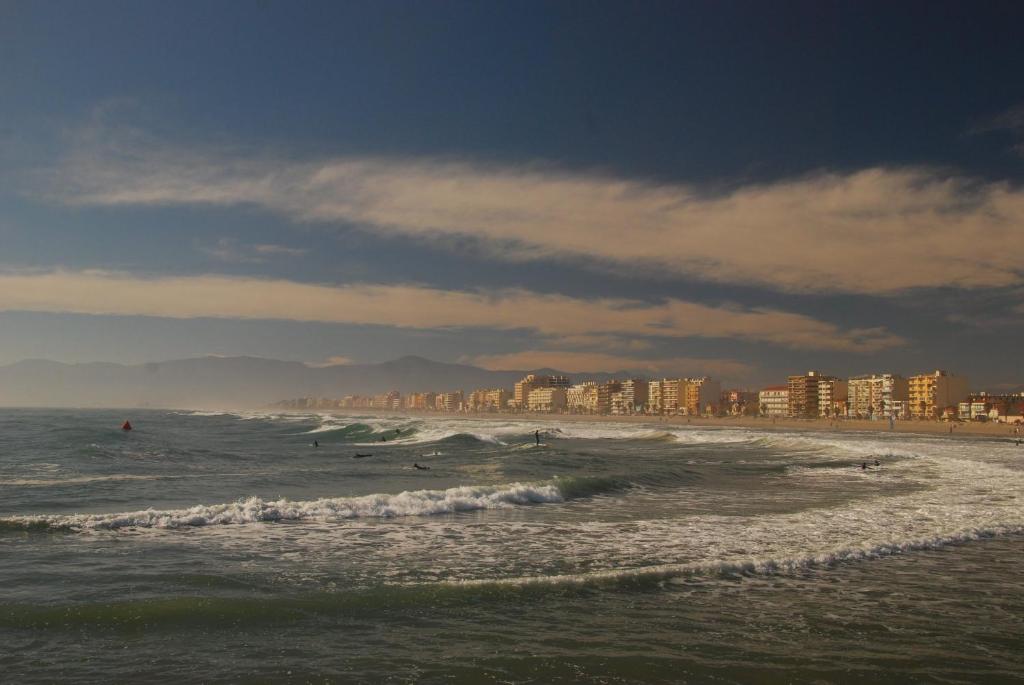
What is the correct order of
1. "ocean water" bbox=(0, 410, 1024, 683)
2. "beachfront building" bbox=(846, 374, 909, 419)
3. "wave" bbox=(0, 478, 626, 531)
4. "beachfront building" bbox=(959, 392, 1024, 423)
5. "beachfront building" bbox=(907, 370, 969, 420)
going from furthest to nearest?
"beachfront building" bbox=(846, 374, 909, 419) → "beachfront building" bbox=(907, 370, 969, 420) → "beachfront building" bbox=(959, 392, 1024, 423) → "wave" bbox=(0, 478, 626, 531) → "ocean water" bbox=(0, 410, 1024, 683)

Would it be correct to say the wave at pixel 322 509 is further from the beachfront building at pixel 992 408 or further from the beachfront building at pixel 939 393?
the beachfront building at pixel 939 393

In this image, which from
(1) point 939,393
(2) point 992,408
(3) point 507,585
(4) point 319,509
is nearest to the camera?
(3) point 507,585

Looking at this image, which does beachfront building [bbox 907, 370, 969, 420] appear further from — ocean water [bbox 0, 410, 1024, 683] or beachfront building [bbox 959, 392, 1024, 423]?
ocean water [bbox 0, 410, 1024, 683]

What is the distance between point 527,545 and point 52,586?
8006 mm

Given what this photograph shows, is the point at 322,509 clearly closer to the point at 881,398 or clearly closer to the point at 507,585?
the point at 507,585

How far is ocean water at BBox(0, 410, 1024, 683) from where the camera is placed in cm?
785

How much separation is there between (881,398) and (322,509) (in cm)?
19813

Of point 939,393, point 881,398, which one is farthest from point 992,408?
point 881,398

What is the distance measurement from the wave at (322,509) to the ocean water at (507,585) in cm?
9

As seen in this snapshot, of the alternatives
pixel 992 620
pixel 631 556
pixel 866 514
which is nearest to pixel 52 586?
pixel 631 556

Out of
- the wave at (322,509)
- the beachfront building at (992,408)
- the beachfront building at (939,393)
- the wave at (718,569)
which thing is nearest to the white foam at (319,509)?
the wave at (322,509)

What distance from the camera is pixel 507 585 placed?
10945 millimetres

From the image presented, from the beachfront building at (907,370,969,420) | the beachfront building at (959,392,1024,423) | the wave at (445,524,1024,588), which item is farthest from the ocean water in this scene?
the beachfront building at (907,370,969,420)

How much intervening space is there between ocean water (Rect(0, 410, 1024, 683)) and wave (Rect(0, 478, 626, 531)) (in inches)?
3.5
